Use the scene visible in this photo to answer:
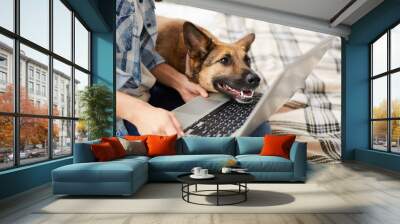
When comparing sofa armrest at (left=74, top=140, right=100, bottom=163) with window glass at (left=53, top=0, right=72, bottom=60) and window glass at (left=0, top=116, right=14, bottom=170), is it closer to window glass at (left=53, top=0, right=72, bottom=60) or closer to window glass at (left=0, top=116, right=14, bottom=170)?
window glass at (left=0, top=116, right=14, bottom=170)

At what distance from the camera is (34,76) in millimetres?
5516

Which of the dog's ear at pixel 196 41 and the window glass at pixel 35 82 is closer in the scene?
the window glass at pixel 35 82

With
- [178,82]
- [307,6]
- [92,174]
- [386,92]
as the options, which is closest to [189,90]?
[178,82]

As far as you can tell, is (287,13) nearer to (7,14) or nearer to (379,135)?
(379,135)

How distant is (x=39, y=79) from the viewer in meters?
5.67

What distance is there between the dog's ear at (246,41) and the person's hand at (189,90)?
1371 millimetres

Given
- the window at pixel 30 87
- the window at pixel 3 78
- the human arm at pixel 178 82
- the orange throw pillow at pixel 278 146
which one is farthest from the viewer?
the human arm at pixel 178 82

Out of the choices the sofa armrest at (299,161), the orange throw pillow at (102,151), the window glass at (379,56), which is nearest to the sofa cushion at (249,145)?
the sofa armrest at (299,161)

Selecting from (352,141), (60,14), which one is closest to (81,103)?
(60,14)

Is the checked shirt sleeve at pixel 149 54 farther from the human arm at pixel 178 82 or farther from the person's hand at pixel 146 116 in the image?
the person's hand at pixel 146 116

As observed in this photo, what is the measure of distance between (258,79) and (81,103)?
12.6 ft

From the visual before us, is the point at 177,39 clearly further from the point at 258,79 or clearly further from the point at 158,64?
the point at 258,79

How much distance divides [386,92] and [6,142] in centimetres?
735

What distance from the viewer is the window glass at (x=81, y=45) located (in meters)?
7.35
